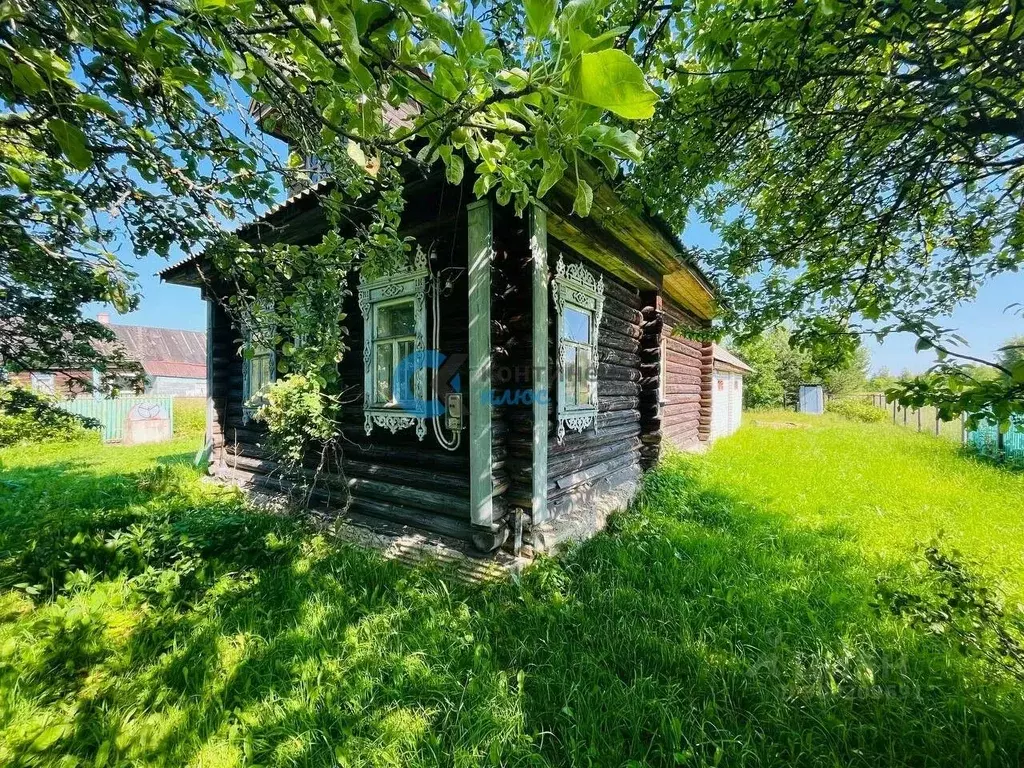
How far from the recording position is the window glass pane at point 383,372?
146 inches

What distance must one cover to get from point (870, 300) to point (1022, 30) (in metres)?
1.18

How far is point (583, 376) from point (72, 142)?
12.0 ft

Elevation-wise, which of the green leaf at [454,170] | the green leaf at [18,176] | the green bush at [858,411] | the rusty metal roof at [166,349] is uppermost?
the rusty metal roof at [166,349]

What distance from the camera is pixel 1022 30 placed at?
1354mm

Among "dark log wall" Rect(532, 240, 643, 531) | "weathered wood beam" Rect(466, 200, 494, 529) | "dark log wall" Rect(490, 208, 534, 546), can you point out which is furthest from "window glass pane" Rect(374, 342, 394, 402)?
"dark log wall" Rect(532, 240, 643, 531)

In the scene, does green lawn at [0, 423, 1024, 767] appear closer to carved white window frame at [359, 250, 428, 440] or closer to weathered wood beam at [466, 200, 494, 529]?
weathered wood beam at [466, 200, 494, 529]

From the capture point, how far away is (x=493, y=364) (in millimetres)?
3072

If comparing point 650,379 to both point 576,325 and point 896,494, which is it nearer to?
point 576,325

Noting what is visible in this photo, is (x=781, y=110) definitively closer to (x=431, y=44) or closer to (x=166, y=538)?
(x=431, y=44)

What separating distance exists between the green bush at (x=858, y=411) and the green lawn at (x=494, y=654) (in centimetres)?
2071

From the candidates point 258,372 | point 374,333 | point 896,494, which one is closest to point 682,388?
point 896,494

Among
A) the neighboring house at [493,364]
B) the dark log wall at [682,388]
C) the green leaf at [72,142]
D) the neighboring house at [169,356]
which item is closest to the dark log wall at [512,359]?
the neighboring house at [493,364]

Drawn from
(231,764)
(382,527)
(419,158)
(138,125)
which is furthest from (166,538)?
(419,158)

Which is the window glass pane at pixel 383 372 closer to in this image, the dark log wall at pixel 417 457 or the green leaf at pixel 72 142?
the dark log wall at pixel 417 457
